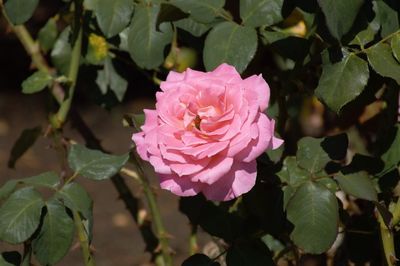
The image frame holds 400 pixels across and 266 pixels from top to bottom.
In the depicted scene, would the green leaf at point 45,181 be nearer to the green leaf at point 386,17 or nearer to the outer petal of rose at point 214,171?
the outer petal of rose at point 214,171

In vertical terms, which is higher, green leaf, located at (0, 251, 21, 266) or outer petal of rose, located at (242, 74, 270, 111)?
outer petal of rose, located at (242, 74, 270, 111)

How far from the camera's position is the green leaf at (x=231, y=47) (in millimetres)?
1400

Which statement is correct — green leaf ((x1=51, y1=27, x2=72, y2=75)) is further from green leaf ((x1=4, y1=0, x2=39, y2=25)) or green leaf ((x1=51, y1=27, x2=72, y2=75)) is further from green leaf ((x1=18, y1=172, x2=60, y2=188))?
green leaf ((x1=18, y1=172, x2=60, y2=188))

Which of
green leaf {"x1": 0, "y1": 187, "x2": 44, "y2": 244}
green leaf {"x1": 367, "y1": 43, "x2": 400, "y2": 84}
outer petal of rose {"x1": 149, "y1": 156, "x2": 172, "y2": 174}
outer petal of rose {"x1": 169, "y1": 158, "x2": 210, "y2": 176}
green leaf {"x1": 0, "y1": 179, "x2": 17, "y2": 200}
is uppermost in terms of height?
green leaf {"x1": 367, "y1": 43, "x2": 400, "y2": 84}

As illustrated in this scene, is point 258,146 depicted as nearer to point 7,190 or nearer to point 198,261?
point 198,261

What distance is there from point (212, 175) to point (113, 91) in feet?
2.14

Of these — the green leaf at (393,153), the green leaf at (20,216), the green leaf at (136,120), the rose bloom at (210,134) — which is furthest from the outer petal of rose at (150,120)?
the green leaf at (393,153)

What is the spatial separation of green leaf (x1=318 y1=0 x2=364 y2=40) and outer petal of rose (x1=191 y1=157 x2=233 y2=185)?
23 centimetres

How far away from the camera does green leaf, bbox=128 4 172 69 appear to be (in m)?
1.50

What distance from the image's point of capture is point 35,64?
195 centimetres

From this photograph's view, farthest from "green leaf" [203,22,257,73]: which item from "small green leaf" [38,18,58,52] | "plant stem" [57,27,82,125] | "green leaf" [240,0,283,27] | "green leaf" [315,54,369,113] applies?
"small green leaf" [38,18,58,52]

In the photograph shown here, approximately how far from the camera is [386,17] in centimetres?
148

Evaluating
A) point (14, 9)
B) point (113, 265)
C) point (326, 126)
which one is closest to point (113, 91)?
point (14, 9)

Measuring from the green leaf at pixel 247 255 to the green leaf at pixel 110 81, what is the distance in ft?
1.58
